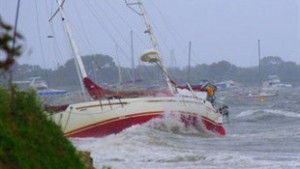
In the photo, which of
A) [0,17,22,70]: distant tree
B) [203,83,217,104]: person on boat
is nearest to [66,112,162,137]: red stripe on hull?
[203,83,217,104]: person on boat

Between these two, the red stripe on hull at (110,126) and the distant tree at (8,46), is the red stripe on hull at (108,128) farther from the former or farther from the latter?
the distant tree at (8,46)

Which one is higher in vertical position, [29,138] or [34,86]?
[34,86]

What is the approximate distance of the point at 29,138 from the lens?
8516mm

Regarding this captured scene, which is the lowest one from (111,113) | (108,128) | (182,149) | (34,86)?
(182,149)

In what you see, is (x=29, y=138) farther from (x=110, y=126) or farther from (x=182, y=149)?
(x=110, y=126)

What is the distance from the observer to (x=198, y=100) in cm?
3005

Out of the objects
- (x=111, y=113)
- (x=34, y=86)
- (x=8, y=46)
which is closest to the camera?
(x=8, y=46)

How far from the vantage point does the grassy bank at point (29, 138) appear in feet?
26.5

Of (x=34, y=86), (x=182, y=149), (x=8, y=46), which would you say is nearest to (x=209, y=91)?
(x=182, y=149)

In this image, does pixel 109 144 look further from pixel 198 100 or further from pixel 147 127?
pixel 198 100

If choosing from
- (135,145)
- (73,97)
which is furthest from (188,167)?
(73,97)

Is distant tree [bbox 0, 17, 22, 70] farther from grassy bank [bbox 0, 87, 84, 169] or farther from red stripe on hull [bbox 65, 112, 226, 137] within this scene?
red stripe on hull [bbox 65, 112, 226, 137]

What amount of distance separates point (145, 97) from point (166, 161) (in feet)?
27.5

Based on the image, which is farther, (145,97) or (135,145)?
(145,97)
